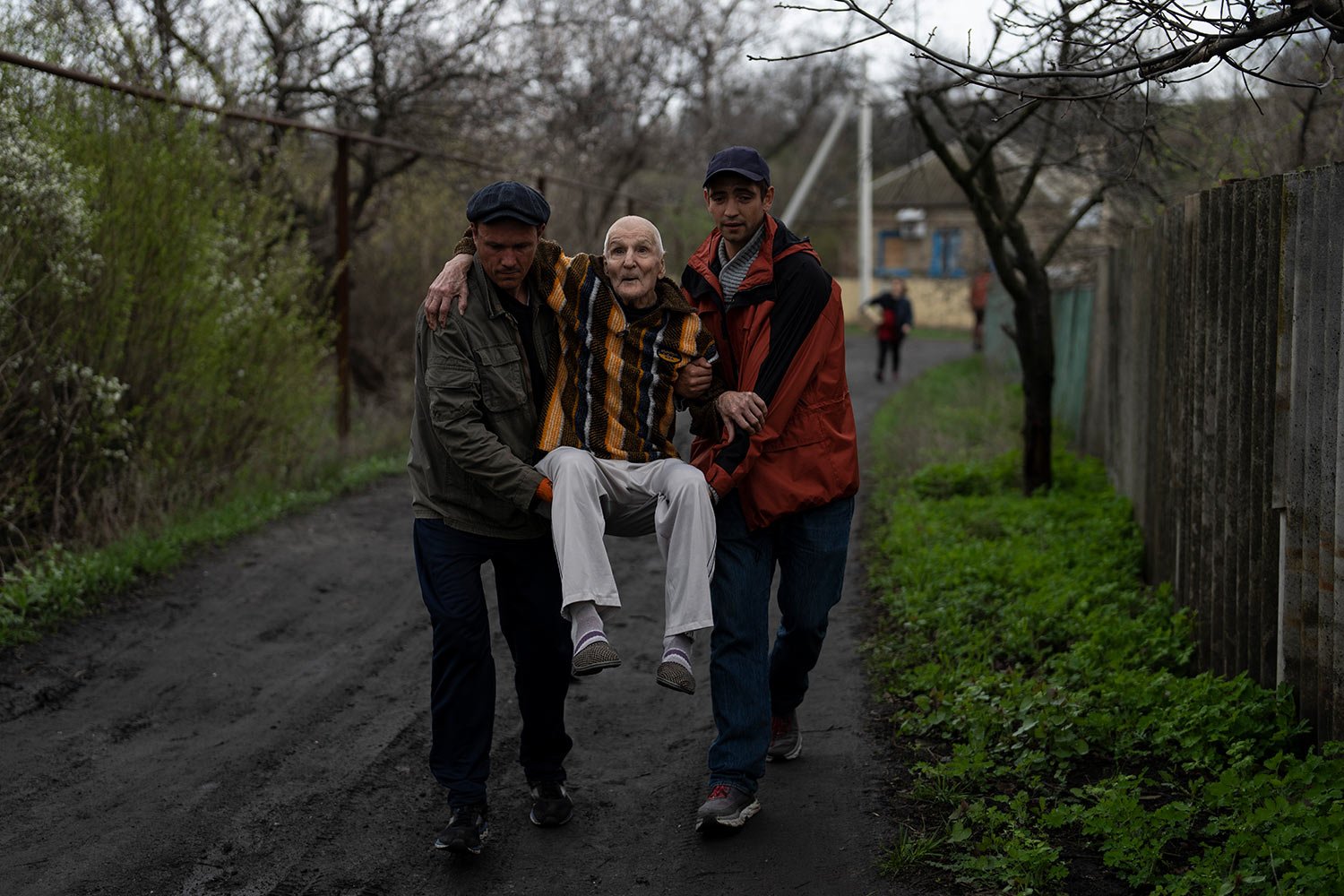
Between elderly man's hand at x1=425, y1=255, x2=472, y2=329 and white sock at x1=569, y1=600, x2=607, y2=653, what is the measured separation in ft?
3.26

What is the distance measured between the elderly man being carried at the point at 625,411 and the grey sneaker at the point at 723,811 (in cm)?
52

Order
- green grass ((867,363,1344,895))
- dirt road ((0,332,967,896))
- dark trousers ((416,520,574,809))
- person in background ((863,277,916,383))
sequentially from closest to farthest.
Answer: green grass ((867,363,1344,895))
dirt road ((0,332,967,896))
dark trousers ((416,520,574,809))
person in background ((863,277,916,383))

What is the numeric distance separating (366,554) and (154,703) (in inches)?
116

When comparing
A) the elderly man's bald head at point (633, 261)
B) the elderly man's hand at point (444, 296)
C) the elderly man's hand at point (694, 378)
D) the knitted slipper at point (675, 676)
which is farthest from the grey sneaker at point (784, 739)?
the elderly man's hand at point (444, 296)

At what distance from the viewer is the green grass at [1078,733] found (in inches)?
153

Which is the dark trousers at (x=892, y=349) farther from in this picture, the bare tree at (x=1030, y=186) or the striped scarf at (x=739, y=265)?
the striped scarf at (x=739, y=265)

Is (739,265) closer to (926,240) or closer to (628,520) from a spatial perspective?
(628,520)

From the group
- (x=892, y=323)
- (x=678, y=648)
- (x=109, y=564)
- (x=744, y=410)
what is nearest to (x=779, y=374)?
(x=744, y=410)

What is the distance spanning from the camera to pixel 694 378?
4.30m

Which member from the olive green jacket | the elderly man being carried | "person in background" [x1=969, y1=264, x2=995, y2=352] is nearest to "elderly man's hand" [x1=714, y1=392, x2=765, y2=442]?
the elderly man being carried

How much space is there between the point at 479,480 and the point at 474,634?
516mm

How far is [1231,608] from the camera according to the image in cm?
531

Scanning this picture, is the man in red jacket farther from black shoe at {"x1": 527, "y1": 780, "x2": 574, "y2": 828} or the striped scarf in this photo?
black shoe at {"x1": 527, "y1": 780, "x2": 574, "y2": 828}

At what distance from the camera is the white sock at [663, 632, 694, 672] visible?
4094mm
